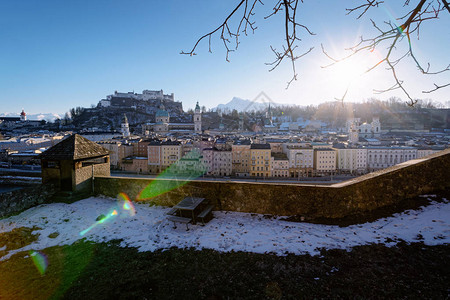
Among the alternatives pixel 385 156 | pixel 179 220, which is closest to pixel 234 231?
pixel 179 220

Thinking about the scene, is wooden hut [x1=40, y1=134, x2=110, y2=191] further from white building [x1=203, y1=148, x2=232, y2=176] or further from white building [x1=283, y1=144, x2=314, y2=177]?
white building [x1=283, y1=144, x2=314, y2=177]

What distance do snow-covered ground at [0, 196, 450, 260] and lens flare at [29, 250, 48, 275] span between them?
0.28m

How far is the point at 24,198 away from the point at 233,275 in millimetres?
7043

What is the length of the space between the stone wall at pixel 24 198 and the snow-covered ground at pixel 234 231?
42cm

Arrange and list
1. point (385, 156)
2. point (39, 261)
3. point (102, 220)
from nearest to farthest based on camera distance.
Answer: point (39, 261), point (102, 220), point (385, 156)

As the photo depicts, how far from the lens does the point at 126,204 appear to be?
7152 millimetres

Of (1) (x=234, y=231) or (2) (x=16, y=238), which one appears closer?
(2) (x=16, y=238)

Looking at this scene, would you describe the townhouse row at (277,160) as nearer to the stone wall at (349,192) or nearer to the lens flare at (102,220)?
the stone wall at (349,192)

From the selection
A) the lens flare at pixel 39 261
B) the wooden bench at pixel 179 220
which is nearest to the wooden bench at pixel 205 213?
the wooden bench at pixel 179 220

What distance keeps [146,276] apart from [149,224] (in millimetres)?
2193

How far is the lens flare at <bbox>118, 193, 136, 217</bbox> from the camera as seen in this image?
259 inches

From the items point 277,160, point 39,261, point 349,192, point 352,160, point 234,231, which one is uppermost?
point 349,192

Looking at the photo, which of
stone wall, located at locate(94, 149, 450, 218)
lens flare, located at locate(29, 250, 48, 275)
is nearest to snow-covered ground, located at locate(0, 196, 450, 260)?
lens flare, located at locate(29, 250, 48, 275)

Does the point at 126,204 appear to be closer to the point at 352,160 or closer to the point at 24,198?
the point at 24,198
